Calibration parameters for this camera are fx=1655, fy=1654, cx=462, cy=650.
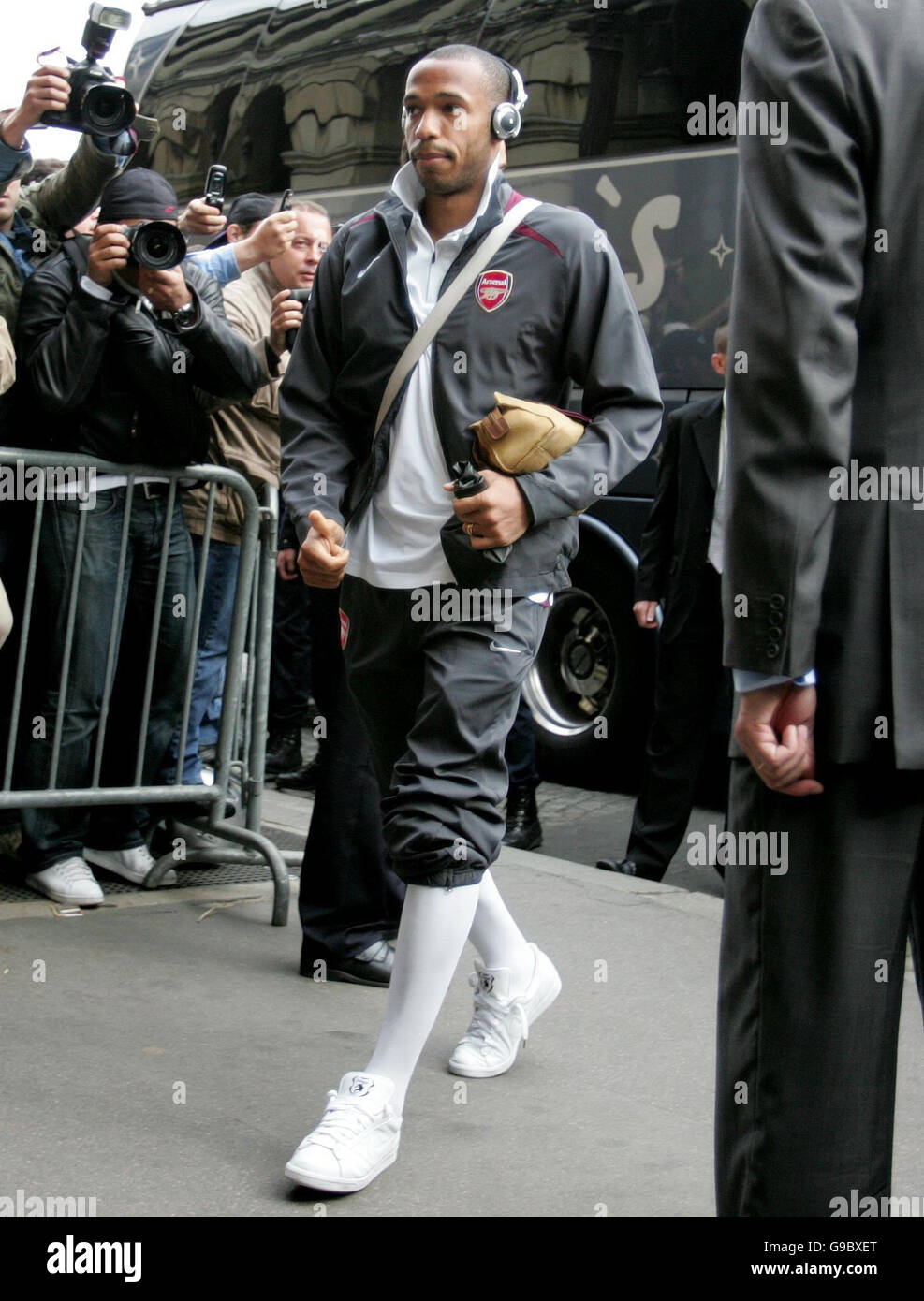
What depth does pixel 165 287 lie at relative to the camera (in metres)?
4.66

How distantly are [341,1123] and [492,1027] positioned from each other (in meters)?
0.69

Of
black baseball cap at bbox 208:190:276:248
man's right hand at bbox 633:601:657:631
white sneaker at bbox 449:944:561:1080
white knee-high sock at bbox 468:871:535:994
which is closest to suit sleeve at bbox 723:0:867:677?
white knee-high sock at bbox 468:871:535:994

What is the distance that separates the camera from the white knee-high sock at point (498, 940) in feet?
11.6

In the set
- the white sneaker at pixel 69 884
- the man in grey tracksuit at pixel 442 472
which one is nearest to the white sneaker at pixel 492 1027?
the man in grey tracksuit at pixel 442 472

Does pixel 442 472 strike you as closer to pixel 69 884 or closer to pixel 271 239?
pixel 69 884

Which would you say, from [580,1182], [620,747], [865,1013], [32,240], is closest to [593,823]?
[620,747]

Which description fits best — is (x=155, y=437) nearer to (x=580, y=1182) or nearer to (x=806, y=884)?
(x=580, y=1182)

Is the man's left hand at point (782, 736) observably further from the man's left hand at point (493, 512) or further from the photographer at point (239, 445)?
the photographer at point (239, 445)

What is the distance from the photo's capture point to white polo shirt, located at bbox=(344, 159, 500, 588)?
3.26 m

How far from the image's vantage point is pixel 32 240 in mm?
5012

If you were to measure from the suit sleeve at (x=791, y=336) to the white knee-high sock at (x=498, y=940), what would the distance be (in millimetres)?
1583

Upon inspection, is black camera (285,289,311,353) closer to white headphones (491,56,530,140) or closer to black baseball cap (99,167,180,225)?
black baseball cap (99,167,180,225)

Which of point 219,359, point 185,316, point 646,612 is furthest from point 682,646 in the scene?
point 185,316

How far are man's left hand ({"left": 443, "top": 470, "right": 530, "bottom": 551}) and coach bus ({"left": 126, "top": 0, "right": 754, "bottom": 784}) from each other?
4.18 m
